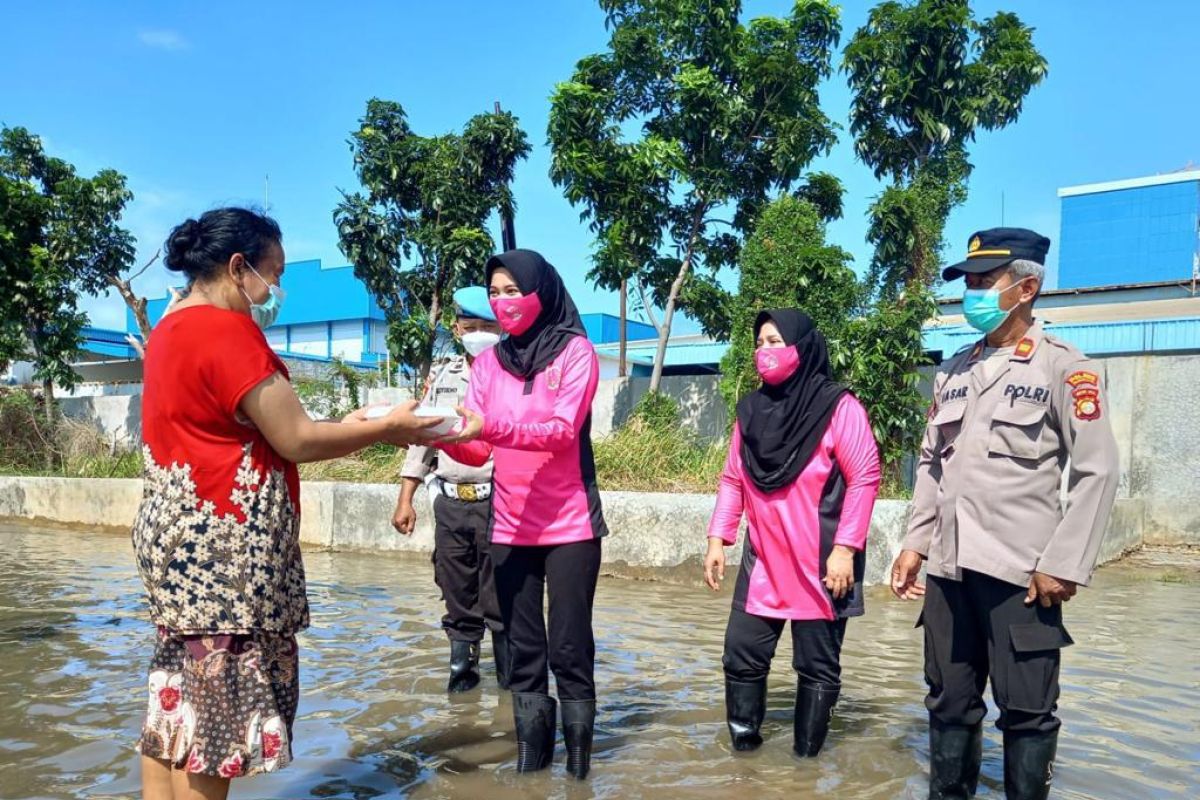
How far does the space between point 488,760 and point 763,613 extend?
4.01 ft

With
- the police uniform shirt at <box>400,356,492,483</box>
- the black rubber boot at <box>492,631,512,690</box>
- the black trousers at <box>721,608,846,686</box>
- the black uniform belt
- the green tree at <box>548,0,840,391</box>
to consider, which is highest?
the green tree at <box>548,0,840,391</box>

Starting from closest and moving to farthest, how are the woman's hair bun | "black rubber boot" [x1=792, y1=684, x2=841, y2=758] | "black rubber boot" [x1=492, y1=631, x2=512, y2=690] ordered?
the woman's hair bun
"black rubber boot" [x1=792, y1=684, x2=841, y2=758]
"black rubber boot" [x1=492, y1=631, x2=512, y2=690]

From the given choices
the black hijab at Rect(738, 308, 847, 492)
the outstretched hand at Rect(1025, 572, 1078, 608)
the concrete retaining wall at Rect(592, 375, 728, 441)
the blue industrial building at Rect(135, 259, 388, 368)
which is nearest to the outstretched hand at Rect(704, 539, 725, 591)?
the black hijab at Rect(738, 308, 847, 492)

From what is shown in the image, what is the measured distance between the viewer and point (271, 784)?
3.45 meters

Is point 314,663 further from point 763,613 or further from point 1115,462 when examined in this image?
point 1115,462

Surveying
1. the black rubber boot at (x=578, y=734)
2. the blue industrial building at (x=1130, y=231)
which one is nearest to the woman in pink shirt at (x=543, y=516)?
the black rubber boot at (x=578, y=734)

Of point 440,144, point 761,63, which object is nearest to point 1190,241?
point 761,63

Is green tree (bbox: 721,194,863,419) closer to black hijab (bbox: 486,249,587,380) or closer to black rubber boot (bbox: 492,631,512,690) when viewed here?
black rubber boot (bbox: 492,631,512,690)

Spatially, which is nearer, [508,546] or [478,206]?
[508,546]

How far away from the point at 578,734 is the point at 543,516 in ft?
2.67

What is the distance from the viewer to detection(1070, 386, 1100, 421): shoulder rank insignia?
2.82m

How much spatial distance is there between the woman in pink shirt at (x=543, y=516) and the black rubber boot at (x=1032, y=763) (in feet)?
4.73

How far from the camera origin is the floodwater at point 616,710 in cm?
346

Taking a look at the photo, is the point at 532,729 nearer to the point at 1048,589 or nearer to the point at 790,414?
the point at 790,414
